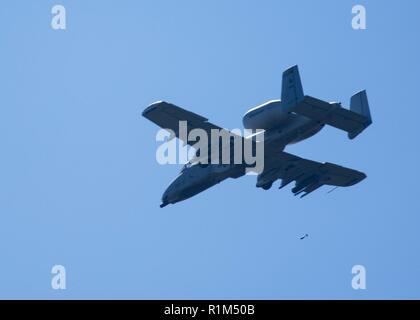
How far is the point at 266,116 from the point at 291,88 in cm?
320

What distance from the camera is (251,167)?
57781 millimetres

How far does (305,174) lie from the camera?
61125 mm

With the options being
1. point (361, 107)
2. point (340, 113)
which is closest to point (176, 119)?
point (340, 113)

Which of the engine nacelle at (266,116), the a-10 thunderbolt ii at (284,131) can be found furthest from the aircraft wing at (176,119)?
the engine nacelle at (266,116)

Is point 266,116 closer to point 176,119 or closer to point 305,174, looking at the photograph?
point 176,119

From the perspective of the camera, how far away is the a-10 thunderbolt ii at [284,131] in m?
51.2

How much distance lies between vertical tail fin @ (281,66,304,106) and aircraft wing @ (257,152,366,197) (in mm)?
8287

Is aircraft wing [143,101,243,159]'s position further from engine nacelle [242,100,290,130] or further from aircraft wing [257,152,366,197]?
aircraft wing [257,152,366,197]

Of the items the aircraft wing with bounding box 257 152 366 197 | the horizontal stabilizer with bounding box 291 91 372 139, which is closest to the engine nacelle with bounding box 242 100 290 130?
the horizontal stabilizer with bounding box 291 91 372 139

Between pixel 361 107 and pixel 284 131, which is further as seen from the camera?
pixel 284 131

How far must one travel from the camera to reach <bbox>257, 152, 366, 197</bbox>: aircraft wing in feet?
196
